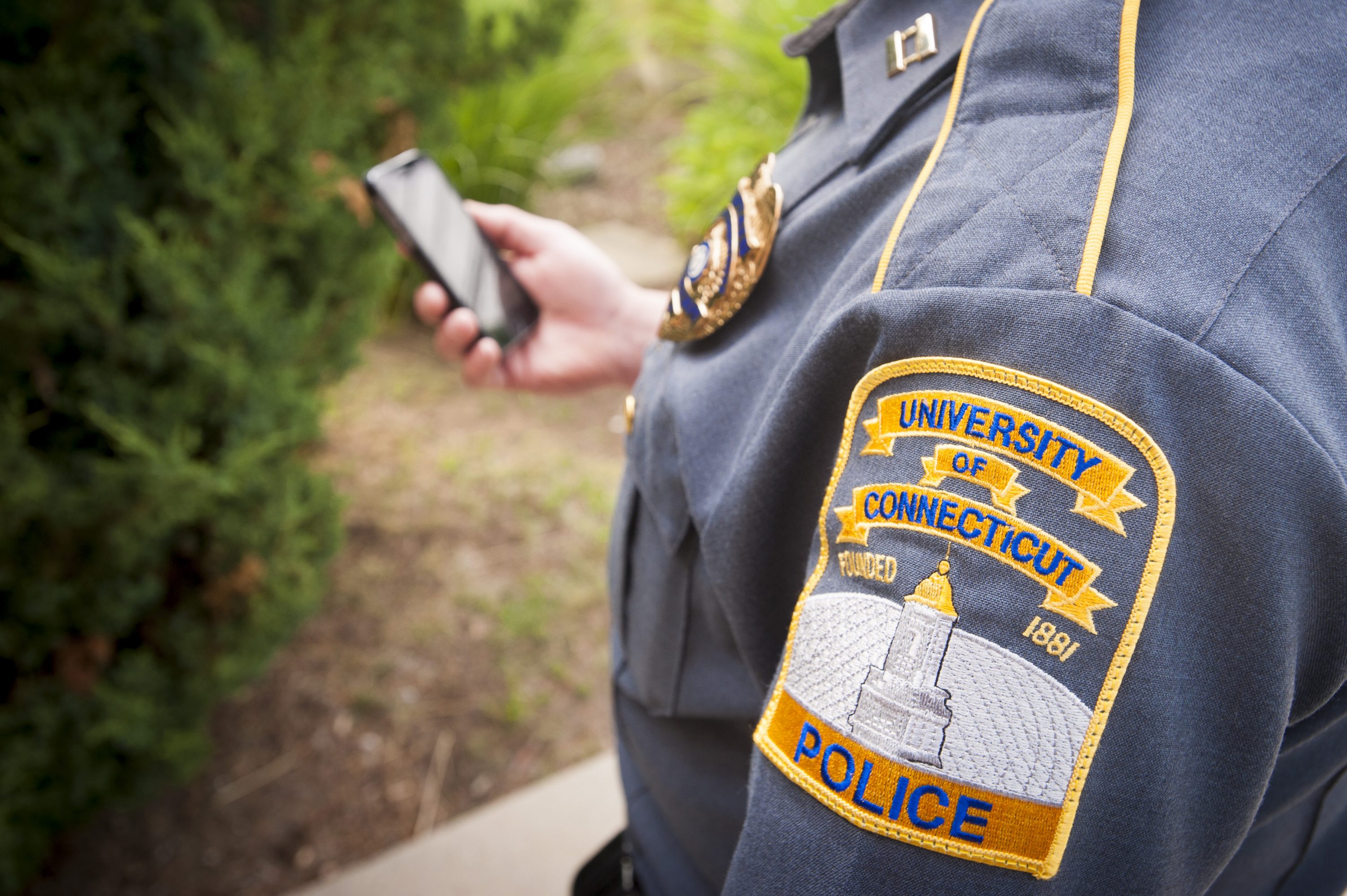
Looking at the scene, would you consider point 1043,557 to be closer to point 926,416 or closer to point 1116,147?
point 926,416

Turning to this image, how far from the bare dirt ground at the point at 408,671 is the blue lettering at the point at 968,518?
210cm

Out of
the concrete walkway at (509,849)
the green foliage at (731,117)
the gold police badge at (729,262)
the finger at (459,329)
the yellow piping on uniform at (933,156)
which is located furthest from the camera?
the green foliage at (731,117)

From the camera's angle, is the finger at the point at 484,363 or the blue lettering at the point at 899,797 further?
the finger at the point at 484,363

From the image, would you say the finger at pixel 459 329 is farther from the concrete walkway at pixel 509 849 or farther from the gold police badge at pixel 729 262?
the concrete walkway at pixel 509 849

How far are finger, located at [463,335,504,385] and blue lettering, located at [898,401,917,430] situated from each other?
1033mm

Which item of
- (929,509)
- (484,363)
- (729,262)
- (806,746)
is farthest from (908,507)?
(484,363)

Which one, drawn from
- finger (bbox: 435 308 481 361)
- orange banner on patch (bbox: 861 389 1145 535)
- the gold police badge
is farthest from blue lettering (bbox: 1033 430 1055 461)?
finger (bbox: 435 308 481 361)

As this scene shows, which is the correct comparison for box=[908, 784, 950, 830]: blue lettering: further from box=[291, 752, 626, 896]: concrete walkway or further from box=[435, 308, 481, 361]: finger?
box=[291, 752, 626, 896]: concrete walkway

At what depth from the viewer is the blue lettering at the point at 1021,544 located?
1.60 ft

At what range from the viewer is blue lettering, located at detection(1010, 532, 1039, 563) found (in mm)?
487

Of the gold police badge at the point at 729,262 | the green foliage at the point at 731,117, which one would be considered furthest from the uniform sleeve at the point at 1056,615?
the green foliage at the point at 731,117

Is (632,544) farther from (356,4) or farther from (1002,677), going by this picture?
(356,4)

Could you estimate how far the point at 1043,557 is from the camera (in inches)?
19.1

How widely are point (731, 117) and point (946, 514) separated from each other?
470cm
